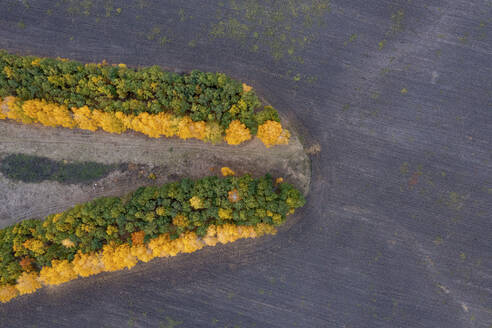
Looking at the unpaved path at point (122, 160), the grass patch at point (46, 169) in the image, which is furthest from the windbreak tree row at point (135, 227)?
the grass patch at point (46, 169)

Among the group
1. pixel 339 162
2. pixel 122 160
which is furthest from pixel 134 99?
pixel 339 162

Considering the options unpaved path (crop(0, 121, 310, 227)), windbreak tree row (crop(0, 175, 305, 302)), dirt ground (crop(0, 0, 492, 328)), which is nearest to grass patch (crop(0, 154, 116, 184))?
unpaved path (crop(0, 121, 310, 227))

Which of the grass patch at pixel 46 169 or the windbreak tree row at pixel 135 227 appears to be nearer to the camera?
the windbreak tree row at pixel 135 227

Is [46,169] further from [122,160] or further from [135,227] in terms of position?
[135,227]

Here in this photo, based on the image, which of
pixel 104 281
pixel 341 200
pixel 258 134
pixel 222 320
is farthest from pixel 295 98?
pixel 104 281

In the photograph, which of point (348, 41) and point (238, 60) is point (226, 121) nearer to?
point (238, 60)

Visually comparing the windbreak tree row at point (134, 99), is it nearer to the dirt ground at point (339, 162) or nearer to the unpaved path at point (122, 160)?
the unpaved path at point (122, 160)
